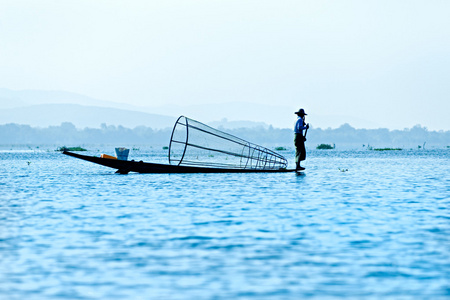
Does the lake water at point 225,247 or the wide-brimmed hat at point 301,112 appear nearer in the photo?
the lake water at point 225,247

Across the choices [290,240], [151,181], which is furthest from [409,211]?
[151,181]

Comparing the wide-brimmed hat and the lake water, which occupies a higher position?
the wide-brimmed hat

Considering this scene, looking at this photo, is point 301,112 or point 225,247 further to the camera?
point 301,112

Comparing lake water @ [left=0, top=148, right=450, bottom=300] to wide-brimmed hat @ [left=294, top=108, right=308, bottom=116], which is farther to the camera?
wide-brimmed hat @ [left=294, top=108, right=308, bottom=116]

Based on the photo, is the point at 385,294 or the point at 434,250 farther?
the point at 434,250

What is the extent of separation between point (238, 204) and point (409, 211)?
203 inches

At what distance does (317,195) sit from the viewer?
2411 centimetres

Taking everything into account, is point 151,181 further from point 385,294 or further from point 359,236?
point 385,294

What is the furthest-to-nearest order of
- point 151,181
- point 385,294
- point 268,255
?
point 151,181 → point 268,255 → point 385,294

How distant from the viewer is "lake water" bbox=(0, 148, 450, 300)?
9.30 meters

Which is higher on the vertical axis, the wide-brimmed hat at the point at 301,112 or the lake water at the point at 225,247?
the wide-brimmed hat at the point at 301,112

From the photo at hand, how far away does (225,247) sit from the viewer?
12547 millimetres

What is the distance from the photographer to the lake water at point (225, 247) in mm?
9305

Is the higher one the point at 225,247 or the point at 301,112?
the point at 301,112
